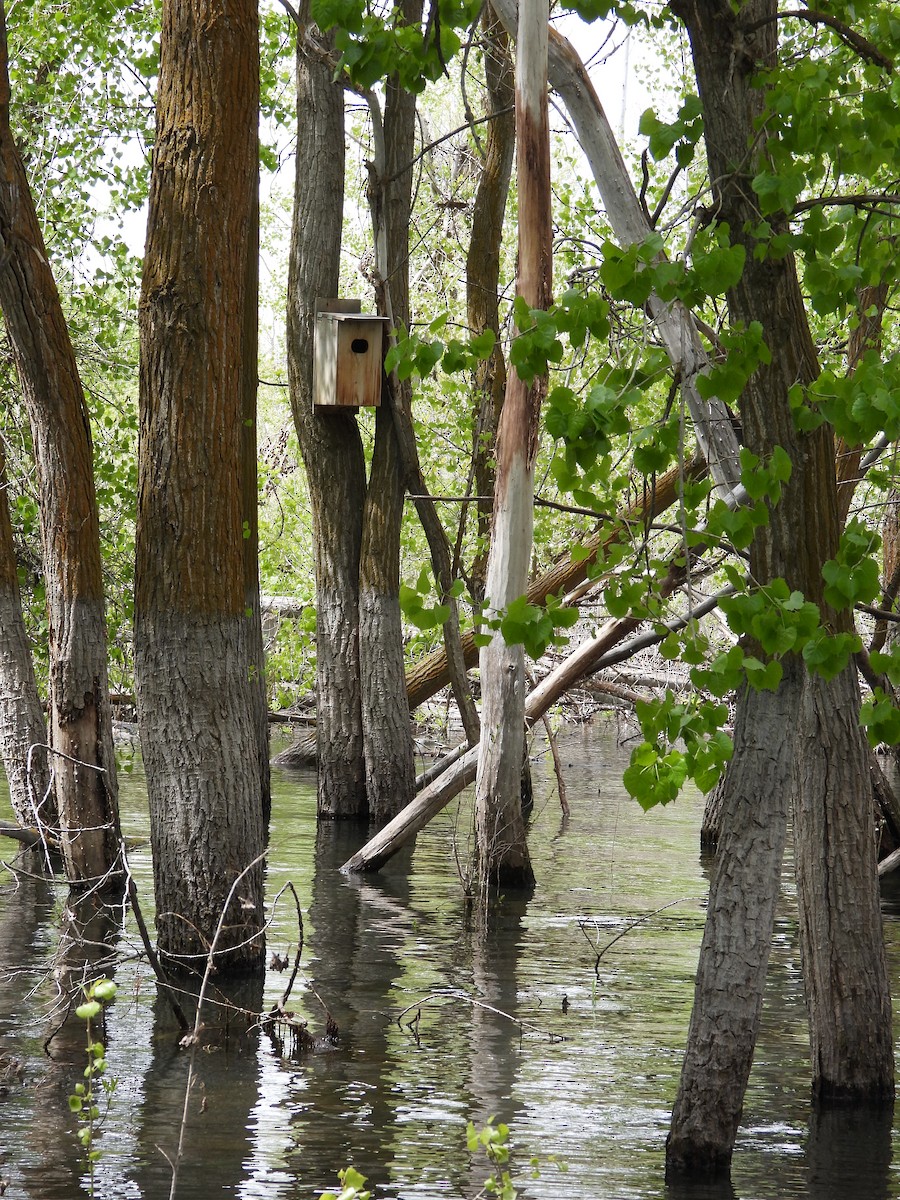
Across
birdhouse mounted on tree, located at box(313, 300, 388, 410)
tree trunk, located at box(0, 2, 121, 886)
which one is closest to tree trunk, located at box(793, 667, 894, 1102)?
tree trunk, located at box(0, 2, 121, 886)

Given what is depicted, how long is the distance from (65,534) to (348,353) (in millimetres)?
5127

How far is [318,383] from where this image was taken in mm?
14438

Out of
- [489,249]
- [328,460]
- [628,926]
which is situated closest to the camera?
[628,926]

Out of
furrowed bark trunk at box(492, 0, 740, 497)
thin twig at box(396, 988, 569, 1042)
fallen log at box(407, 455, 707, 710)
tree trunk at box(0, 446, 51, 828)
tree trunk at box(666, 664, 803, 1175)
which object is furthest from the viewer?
tree trunk at box(0, 446, 51, 828)

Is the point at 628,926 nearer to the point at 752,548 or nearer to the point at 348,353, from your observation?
the point at 752,548

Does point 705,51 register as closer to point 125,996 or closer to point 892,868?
point 125,996

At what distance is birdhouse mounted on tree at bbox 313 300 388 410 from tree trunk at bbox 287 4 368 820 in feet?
2.55

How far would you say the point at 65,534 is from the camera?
9641 mm

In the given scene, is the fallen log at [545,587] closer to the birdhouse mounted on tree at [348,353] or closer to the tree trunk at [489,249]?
the tree trunk at [489,249]

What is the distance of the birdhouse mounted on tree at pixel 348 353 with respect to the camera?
14008mm

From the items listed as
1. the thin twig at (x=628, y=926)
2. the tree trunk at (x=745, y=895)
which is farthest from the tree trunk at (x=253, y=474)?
the tree trunk at (x=745, y=895)

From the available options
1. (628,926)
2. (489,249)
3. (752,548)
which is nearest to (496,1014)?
(628,926)

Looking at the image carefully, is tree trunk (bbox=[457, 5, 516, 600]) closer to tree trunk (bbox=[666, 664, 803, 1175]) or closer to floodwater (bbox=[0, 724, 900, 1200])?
floodwater (bbox=[0, 724, 900, 1200])

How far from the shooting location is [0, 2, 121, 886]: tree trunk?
9.29 m
